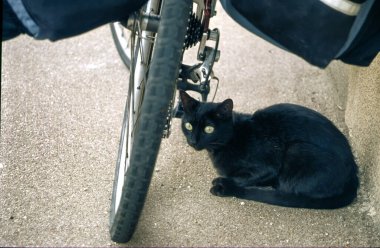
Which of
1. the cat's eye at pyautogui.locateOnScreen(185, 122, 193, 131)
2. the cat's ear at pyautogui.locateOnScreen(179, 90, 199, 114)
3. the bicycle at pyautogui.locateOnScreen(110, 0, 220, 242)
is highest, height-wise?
the bicycle at pyautogui.locateOnScreen(110, 0, 220, 242)

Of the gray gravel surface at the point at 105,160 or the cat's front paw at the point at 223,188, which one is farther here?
the cat's front paw at the point at 223,188

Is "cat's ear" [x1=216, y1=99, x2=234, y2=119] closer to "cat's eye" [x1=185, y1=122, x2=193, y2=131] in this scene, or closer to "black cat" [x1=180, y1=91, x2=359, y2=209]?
"black cat" [x1=180, y1=91, x2=359, y2=209]

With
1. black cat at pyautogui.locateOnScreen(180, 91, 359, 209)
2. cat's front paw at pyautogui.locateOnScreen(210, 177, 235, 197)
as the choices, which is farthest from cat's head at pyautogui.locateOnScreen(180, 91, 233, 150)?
cat's front paw at pyautogui.locateOnScreen(210, 177, 235, 197)

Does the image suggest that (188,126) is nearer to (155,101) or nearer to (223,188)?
(223,188)

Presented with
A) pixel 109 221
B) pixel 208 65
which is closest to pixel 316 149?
pixel 208 65

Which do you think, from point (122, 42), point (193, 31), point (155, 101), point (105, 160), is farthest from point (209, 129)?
point (122, 42)

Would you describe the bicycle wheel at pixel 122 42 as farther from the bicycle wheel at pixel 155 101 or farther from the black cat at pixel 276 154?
the bicycle wheel at pixel 155 101

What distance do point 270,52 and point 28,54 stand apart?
1.43 metres

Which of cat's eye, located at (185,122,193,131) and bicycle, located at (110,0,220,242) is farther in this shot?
cat's eye, located at (185,122,193,131)

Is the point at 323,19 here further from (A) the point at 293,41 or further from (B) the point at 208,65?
(B) the point at 208,65

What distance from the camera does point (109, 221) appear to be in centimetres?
186

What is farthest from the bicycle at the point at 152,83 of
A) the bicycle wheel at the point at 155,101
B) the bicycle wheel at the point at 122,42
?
the bicycle wheel at the point at 122,42

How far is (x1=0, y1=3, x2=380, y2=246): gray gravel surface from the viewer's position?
1.87m

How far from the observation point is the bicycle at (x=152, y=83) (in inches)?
52.4
